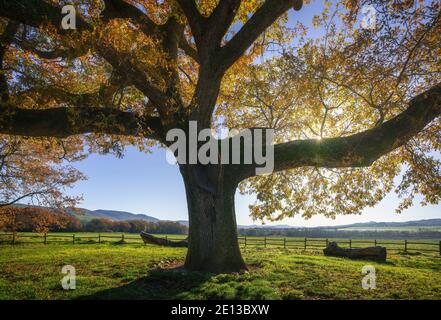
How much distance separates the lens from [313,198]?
18.1 metres

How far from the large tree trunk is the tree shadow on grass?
104 centimetres

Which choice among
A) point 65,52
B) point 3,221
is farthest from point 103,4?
point 3,221

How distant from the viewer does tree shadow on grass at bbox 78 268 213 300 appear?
8945 mm

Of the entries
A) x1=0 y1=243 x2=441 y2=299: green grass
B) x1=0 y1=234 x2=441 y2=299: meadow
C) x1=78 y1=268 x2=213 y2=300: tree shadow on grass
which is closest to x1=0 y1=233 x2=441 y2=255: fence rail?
x1=0 y1=243 x2=441 y2=299: green grass

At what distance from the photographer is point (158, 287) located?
1016cm

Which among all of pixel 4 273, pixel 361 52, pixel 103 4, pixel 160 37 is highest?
pixel 103 4

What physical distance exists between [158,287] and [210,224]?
3365 millimetres

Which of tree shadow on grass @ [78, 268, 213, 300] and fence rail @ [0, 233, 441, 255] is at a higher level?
tree shadow on grass @ [78, 268, 213, 300]

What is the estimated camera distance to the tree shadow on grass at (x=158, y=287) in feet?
29.3

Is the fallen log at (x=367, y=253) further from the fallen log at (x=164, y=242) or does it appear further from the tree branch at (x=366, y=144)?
the fallen log at (x=164, y=242)

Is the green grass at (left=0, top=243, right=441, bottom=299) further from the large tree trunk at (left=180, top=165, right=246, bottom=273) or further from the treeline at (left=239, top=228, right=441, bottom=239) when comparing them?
the treeline at (left=239, top=228, right=441, bottom=239)

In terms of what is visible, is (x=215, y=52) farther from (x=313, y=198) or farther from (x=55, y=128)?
(x=313, y=198)

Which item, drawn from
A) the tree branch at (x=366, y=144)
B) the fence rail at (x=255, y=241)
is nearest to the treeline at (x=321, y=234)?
the fence rail at (x=255, y=241)
